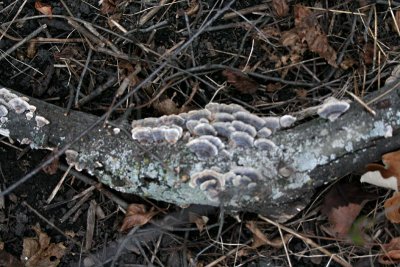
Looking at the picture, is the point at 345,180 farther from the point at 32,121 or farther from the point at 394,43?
the point at 32,121

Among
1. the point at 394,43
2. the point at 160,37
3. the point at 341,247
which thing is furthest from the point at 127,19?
the point at 341,247

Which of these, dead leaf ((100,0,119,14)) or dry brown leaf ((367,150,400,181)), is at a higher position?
dead leaf ((100,0,119,14))

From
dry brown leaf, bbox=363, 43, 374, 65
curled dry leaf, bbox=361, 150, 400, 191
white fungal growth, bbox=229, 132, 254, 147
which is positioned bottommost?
curled dry leaf, bbox=361, 150, 400, 191

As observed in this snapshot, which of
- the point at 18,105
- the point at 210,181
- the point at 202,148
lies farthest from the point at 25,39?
the point at 210,181

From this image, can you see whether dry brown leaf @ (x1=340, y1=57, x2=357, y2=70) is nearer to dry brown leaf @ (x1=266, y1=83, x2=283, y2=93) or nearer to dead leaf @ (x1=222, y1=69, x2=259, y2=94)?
dry brown leaf @ (x1=266, y1=83, x2=283, y2=93)


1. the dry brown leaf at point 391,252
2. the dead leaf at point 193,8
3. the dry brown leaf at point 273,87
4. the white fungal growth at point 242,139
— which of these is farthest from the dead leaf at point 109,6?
the dry brown leaf at point 391,252

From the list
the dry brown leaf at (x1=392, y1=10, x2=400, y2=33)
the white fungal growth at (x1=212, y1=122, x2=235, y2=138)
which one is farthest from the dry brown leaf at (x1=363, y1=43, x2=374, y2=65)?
the white fungal growth at (x1=212, y1=122, x2=235, y2=138)
